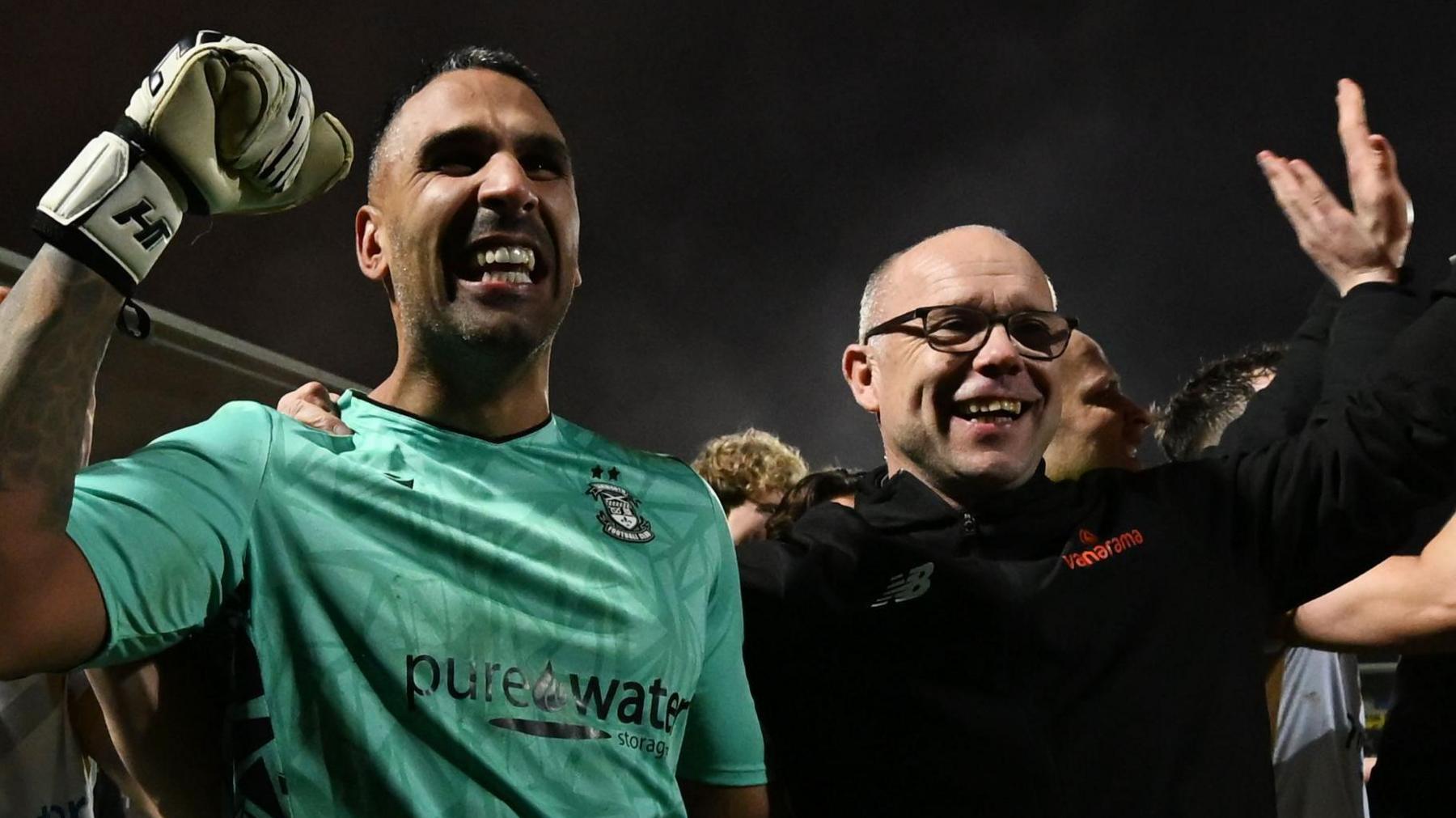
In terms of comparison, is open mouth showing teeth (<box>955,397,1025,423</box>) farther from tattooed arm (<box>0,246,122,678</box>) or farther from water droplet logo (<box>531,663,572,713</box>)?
tattooed arm (<box>0,246,122,678</box>)

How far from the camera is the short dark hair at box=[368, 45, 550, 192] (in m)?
1.70

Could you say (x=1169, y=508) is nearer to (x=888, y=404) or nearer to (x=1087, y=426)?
(x=888, y=404)

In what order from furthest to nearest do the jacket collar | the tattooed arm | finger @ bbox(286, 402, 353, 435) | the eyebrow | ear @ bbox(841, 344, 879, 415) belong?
ear @ bbox(841, 344, 879, 415) → the jacket collar → the eyebrow → finger @ bbox(286, 402, 353, 435) → the tattooed arm

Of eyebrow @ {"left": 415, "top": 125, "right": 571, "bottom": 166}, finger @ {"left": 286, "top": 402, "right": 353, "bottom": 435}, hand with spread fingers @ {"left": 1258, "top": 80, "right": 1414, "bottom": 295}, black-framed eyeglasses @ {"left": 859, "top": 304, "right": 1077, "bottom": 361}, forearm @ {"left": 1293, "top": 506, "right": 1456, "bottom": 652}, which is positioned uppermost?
hand with spread fingers @ {"left": 1258, "top": 80, "right": 1414, "bottom": 295}

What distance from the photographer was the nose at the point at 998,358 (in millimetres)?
1923

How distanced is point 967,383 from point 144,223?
1268 millimetres

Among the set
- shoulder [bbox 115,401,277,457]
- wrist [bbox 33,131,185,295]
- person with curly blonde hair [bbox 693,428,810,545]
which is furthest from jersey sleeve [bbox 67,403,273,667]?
person with curly blonde hair [bbox 693,428,810,545]

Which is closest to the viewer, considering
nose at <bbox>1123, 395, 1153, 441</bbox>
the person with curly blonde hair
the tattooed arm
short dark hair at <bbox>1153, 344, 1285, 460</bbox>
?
the tattooed arm

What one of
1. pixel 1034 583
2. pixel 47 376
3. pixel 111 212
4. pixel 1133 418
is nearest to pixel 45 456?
pixel 47 376

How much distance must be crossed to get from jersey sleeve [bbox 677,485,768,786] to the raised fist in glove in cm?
80

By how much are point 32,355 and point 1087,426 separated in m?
2.12

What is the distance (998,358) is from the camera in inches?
75.7

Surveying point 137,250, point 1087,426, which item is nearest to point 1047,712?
point 1087,426

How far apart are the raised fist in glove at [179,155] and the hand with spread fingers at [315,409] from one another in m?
0.31
